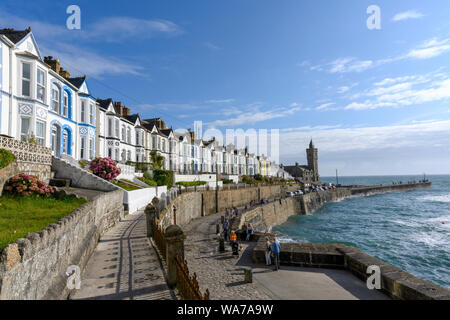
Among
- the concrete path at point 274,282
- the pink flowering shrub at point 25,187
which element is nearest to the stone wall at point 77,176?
the pink flowering shrub at point 25,187

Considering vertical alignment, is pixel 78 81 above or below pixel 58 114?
above

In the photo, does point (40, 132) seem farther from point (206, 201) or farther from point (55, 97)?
point (206, 201)

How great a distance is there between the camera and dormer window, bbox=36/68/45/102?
17.3m

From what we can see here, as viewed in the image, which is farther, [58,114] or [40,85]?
[58,114]

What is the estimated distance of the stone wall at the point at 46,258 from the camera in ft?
13.6

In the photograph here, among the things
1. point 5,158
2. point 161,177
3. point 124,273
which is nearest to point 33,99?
point 5,158

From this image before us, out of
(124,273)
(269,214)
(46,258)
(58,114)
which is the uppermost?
(58,114)

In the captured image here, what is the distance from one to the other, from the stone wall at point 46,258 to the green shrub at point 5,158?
5.67m

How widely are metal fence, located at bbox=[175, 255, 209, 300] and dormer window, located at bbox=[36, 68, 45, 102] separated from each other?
681 inches

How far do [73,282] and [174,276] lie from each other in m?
2.88

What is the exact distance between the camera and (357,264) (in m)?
10.6

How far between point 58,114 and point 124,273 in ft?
60.0
